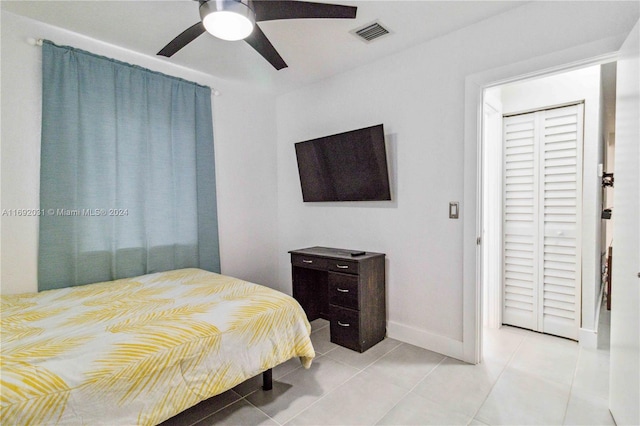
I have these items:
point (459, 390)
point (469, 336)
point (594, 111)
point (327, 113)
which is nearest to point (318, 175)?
point (327, 113)

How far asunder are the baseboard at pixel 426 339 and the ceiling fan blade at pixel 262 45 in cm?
251

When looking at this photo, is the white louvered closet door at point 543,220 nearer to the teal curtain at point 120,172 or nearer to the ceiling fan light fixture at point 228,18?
the ceiling fan light fixture at point 228,18

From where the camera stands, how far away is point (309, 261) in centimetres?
309

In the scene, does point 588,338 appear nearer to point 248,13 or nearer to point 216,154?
point 248,13

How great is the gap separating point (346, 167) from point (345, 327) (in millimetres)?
1534

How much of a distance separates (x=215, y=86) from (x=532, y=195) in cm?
349

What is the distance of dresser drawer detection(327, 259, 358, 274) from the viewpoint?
2695 mm

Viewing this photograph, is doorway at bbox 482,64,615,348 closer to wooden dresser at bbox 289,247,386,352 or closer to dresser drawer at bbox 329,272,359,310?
wooden dresser at bbox 289,247,386,352

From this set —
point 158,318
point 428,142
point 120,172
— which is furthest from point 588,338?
point 120,172

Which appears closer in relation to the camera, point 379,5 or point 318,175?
point 379,5

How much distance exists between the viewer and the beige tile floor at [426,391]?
183 centimetres

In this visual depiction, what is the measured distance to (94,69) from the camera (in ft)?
8.43

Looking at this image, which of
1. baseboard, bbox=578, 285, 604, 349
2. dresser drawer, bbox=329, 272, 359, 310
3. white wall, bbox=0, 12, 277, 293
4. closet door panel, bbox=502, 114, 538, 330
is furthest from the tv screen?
baseboard, bbox=578, 285, 604, 349

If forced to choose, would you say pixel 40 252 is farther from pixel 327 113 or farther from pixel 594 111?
pixel 594 111
